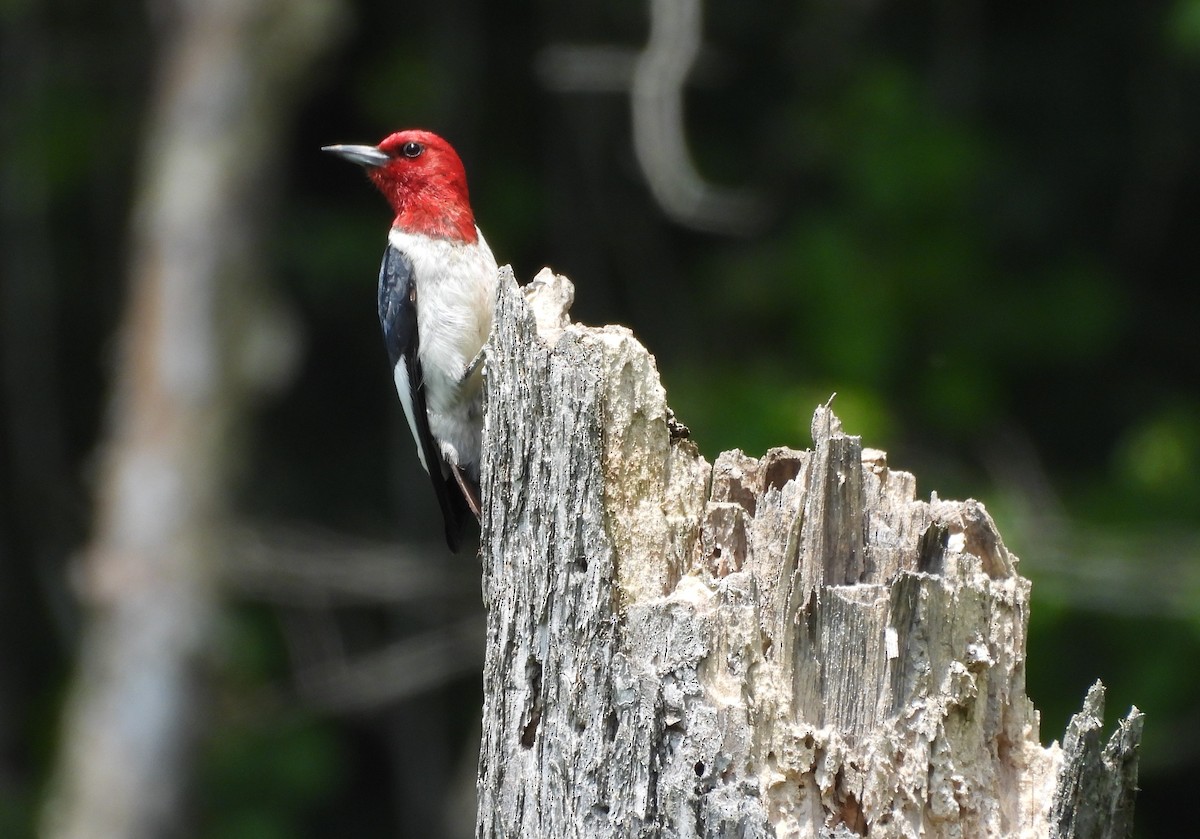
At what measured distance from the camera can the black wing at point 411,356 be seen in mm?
4504

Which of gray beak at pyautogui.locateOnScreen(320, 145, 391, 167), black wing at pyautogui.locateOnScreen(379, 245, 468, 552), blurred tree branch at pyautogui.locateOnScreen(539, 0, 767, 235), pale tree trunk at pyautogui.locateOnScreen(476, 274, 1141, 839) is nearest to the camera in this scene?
pale tree trunk at pyautogui.locateOnScreen(476, 274, 1141, 839)

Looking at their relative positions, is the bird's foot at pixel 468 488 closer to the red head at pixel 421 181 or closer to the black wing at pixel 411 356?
the black wing at pixel 411 356

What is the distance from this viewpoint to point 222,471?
747 cm

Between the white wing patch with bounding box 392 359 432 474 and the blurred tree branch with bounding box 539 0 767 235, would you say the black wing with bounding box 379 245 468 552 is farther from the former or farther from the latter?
the blurred tree branch with bounding box 539 0 767 235

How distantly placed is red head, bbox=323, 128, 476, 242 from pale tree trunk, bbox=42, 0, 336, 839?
9.49 feet

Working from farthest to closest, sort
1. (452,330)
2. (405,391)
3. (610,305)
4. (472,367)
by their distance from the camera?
1. (610,305)
2. (405,391)
3. (452,330)
4. (472,367)

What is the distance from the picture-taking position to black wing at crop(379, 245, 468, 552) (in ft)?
14.8

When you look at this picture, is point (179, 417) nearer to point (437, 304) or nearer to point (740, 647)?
point (437, 304)

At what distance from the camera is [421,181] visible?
4621mm

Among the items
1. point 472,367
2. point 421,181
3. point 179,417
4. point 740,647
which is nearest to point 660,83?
point 421,181

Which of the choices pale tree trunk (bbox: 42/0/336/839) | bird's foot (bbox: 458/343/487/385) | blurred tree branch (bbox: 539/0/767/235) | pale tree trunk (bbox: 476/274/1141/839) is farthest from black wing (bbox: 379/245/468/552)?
pale tree trunk (bbox: 42/0/336/839)

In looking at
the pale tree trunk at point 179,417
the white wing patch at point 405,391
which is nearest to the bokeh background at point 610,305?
the pale tree trunk at point 179,417

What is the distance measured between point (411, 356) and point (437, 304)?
0.21 m

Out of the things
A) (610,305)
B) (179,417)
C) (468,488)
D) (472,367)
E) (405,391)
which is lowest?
(468,488)
